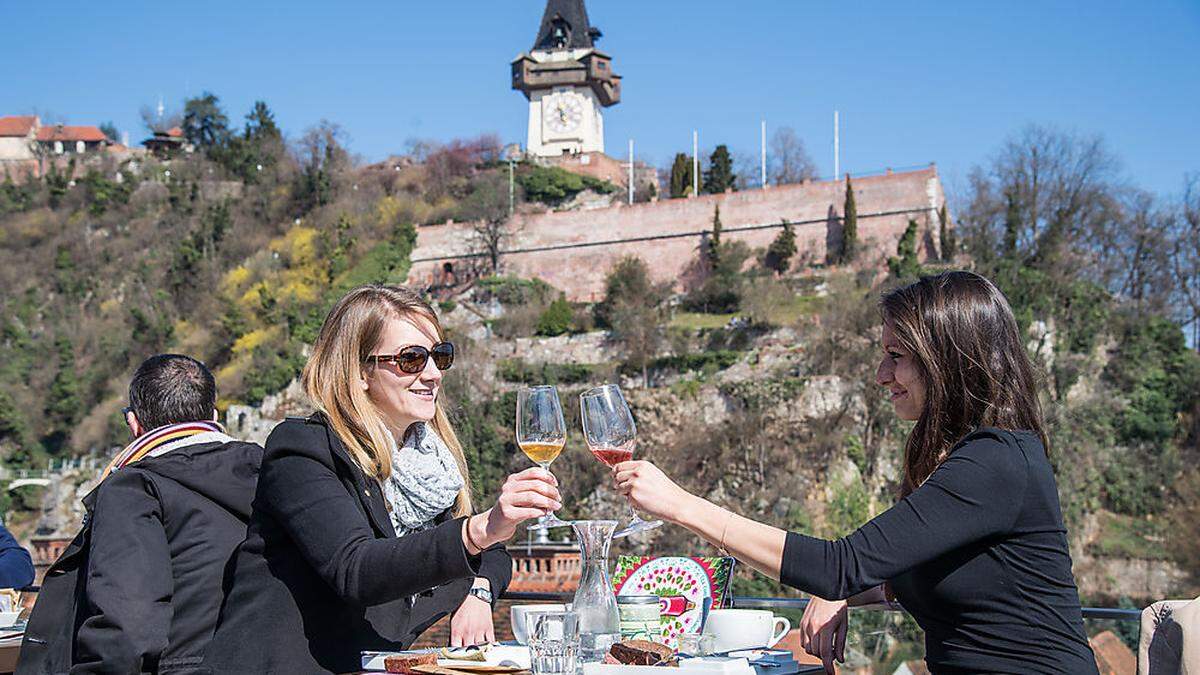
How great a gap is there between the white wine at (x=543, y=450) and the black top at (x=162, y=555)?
3.41 ft

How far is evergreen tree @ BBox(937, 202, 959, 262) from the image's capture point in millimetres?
30734

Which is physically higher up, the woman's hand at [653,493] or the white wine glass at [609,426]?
the white wine glass at [609,426]

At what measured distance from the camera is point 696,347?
28.5m

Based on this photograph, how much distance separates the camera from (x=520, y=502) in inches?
80.4

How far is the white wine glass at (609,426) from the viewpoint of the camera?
90.6 inches

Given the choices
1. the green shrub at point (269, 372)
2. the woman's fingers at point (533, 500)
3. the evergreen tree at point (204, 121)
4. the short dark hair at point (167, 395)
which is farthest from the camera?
the evergreen tree at point (204, 121)

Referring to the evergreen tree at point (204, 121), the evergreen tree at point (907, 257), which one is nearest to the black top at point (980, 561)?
the evergreen tree at point (907, 257)

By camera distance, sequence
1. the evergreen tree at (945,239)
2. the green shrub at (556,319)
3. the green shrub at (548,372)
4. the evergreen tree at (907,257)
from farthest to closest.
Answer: the green shrub at (556,319), the evergreen tree at (945,239), the evergreen tree at (907,257), the green shrub at (548,372)

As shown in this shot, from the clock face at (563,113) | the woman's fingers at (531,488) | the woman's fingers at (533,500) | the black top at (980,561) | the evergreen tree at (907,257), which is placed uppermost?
the clock face at (563,113)

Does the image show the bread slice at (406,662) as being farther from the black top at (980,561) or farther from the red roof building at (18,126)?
the red roof building at (18,126)

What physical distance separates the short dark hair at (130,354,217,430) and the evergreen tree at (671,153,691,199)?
37.0 meters

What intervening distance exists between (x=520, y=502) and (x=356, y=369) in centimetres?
70

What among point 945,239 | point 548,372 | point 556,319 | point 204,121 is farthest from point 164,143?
point 945,239

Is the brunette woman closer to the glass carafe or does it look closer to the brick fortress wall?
the glass carafe
